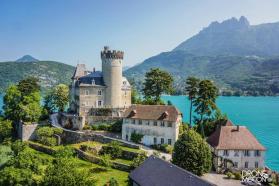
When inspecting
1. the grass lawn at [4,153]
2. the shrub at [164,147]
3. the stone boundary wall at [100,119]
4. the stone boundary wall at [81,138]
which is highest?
the stone boundary wall at [100,119]

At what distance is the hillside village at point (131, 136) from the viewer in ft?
160

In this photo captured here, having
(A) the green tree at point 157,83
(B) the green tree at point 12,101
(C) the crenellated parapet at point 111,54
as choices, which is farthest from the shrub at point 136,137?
(B) the green tree at point 12,101

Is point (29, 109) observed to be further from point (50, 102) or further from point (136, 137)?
point (136, 137)

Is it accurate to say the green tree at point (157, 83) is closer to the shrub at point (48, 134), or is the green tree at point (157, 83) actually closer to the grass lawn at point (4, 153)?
the shrub at point (48, 134)

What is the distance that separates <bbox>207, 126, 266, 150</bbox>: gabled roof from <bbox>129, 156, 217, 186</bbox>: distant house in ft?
58.5

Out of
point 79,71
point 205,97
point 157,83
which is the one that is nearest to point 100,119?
point 79,71

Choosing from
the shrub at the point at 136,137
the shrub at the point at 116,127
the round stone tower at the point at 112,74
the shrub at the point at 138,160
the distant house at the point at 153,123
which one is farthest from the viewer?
the round stone tower at the point at 112,74

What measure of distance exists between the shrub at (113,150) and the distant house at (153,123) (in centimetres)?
569

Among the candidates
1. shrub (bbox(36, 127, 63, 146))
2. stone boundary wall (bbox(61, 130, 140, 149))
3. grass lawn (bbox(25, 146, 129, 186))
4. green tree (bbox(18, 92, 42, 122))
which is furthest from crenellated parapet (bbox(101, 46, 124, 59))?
grass lawn (bbox(25, 146, 129, 186))

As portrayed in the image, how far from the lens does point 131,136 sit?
65.1 meters

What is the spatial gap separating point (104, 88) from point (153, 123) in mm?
16111

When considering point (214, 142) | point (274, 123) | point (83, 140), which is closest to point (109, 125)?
point (83, 140)

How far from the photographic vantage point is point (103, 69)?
2926 inches

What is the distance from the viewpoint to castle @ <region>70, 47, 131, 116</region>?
240 ft
